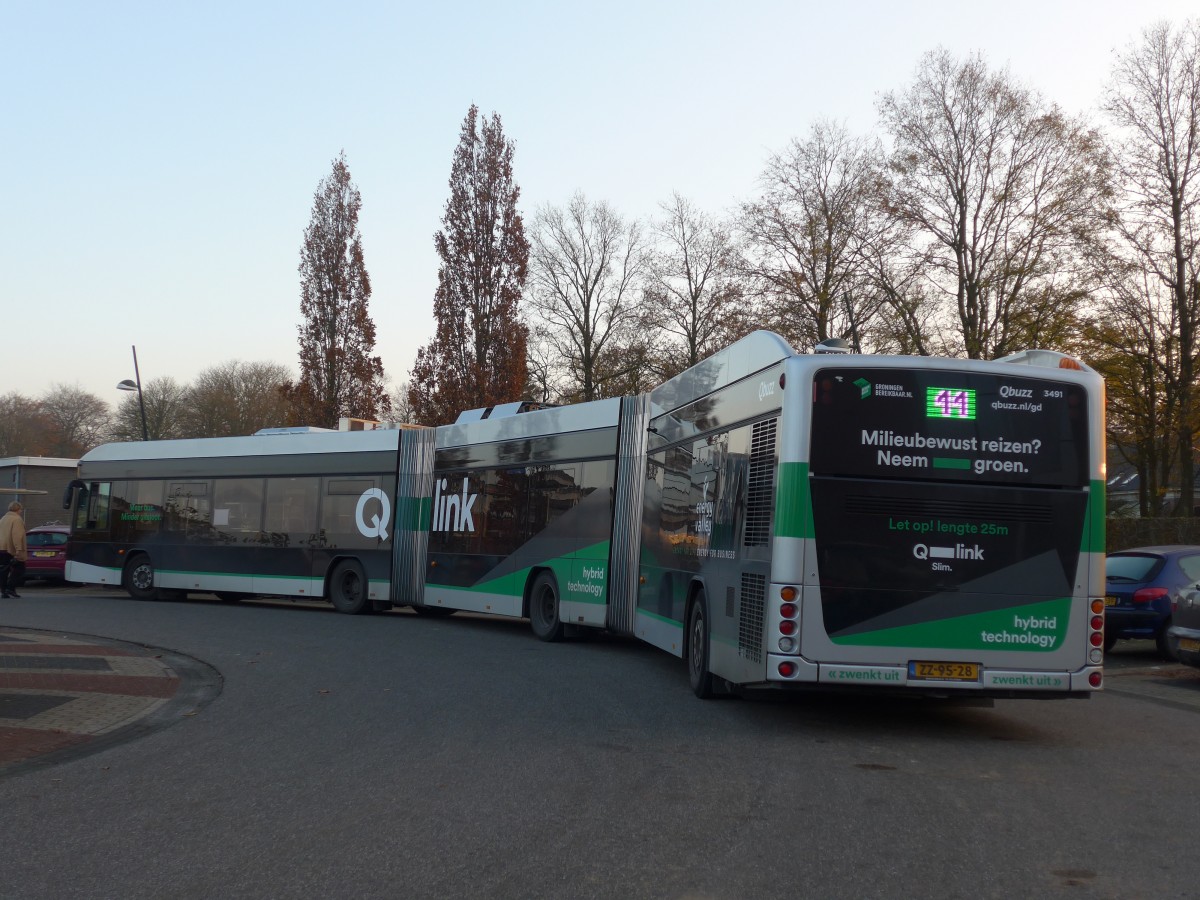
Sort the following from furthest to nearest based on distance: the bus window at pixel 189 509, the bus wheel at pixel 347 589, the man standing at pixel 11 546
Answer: the man standing at pixel 11 546 < the bus window at pixel 189 509 < the bus wheel at pixel 347 589

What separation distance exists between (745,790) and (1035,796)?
171 cm

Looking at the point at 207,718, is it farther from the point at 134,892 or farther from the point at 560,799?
the point at 134,892

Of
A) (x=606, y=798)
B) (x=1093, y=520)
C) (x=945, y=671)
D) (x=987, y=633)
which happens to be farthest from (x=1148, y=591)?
(x=606, y=798)

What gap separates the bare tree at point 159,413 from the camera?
63594mm

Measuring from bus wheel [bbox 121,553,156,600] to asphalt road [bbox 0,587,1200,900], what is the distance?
13351 mm

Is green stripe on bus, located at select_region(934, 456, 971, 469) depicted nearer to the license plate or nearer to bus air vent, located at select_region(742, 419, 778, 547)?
bus air vent, located at select_region(742, 419, 778, 547)

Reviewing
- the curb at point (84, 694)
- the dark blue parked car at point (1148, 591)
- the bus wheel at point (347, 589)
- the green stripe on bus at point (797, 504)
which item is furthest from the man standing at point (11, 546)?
the dark blue parked car at point (1148, 591)

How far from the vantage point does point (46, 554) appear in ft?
99.4

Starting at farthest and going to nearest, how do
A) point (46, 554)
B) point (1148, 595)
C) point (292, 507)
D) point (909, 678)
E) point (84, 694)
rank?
point (46, 554) → point (292, 507) → point (1148, 595) → point (84, 694) → point (909, 678)

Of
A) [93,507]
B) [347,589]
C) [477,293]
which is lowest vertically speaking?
[347,589]

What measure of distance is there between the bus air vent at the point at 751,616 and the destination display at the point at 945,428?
41.2 inches

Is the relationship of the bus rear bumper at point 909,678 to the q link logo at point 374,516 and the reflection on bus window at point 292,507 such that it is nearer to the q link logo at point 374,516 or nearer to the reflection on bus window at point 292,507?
the q link logo at point 374,516

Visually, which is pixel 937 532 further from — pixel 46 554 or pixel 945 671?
pixel 46 554

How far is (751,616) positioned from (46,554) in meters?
26.0
